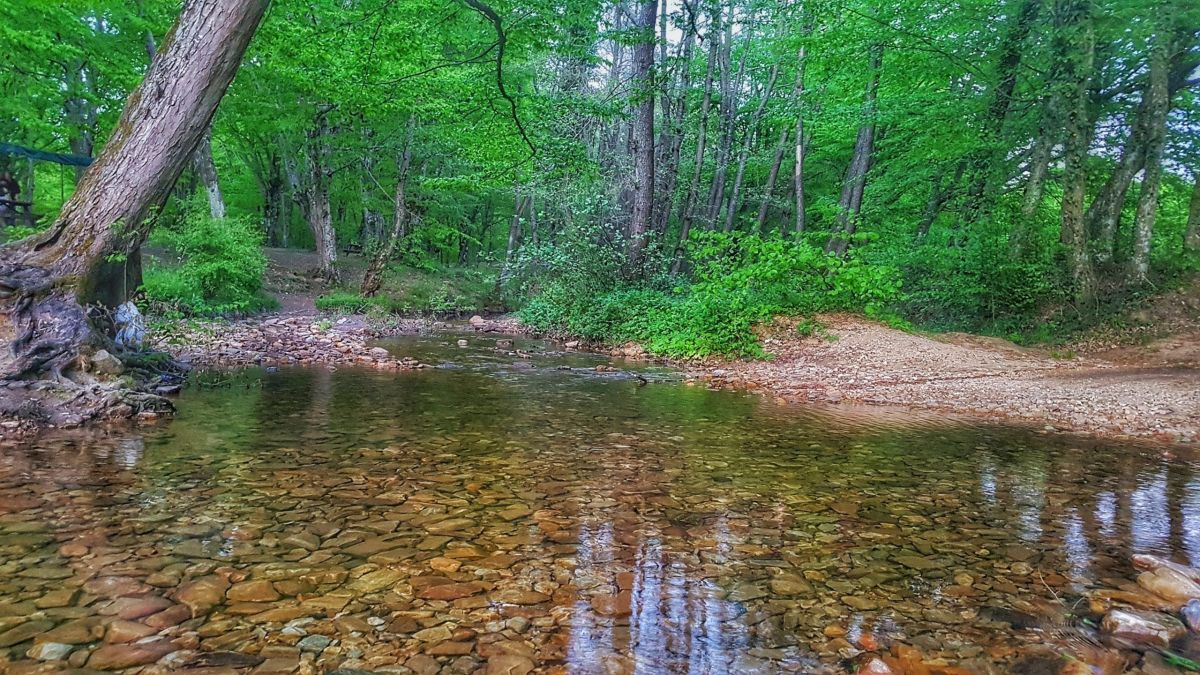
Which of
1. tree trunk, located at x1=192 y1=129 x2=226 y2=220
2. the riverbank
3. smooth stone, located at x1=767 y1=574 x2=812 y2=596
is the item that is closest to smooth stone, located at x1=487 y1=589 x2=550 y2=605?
smooth stone, located at x1=767 y1=574 x2=812 y2=596

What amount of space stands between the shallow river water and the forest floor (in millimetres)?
1490

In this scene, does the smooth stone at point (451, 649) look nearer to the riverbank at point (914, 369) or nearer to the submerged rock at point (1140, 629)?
the submerged rock at point (1140, 629)

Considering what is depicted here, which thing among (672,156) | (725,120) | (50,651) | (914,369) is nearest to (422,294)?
(672,156)

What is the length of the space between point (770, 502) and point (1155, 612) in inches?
70.4

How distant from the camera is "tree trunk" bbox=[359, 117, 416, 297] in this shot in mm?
18219

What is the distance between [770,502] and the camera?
3824 millimetres

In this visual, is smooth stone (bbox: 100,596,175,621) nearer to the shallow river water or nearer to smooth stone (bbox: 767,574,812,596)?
the shallow river water

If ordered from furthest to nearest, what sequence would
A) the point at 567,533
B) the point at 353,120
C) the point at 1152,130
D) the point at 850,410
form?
the point at 353,120 < the point at 1152,130 < the point at 850,410 < the point at 567,533

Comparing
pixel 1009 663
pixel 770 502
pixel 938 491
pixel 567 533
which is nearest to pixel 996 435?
pixel 938 491

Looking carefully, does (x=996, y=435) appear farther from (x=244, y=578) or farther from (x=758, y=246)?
(x=758, y=246)

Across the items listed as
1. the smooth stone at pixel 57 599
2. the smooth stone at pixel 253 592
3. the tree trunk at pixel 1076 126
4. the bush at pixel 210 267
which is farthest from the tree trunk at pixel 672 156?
the smooth stone at pixel 57 599

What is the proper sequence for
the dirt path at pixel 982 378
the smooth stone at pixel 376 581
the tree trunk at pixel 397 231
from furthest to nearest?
the tree trunk at pixel 397 231, the dirt path at pixel 982 378, the smooth stone at pixel 376 581

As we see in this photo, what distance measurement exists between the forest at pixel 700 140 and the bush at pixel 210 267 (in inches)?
2.6

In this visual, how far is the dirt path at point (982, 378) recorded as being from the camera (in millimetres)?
6445
